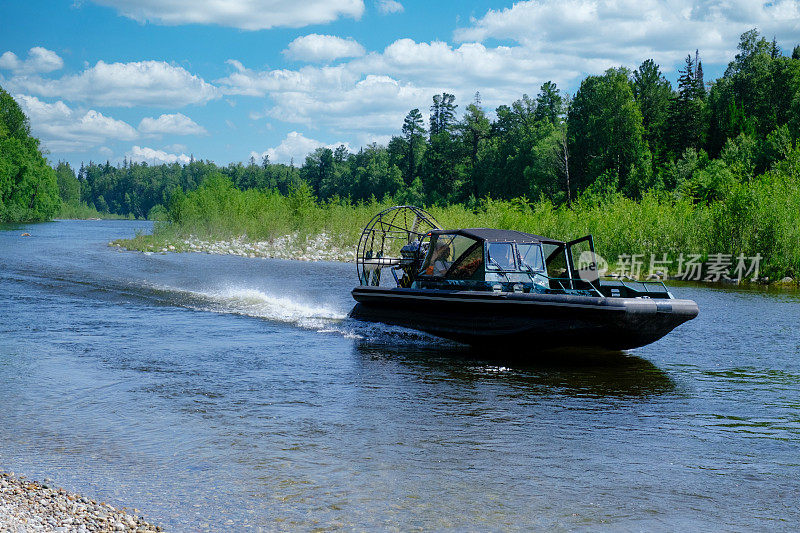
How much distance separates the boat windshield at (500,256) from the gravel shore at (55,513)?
357 inches

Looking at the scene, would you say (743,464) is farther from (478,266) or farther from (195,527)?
(478,266)

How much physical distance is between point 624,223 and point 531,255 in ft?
69.2

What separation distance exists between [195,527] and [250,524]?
1.41ft

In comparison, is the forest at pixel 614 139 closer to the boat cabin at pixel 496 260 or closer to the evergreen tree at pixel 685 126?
the evergreen tree at pixel 685 126

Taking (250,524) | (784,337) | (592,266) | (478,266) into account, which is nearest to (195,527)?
(250,524)

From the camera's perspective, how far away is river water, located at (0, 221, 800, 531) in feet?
20.6

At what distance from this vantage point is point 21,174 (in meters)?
87.2

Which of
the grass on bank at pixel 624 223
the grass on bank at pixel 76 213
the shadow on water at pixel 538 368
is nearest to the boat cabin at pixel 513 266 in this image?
the shadow on water at pixel 538 368

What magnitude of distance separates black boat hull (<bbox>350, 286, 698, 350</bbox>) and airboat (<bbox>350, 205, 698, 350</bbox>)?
17mm

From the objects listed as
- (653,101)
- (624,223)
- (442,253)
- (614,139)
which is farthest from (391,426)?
(653,101)

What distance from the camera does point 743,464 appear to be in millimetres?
7555
